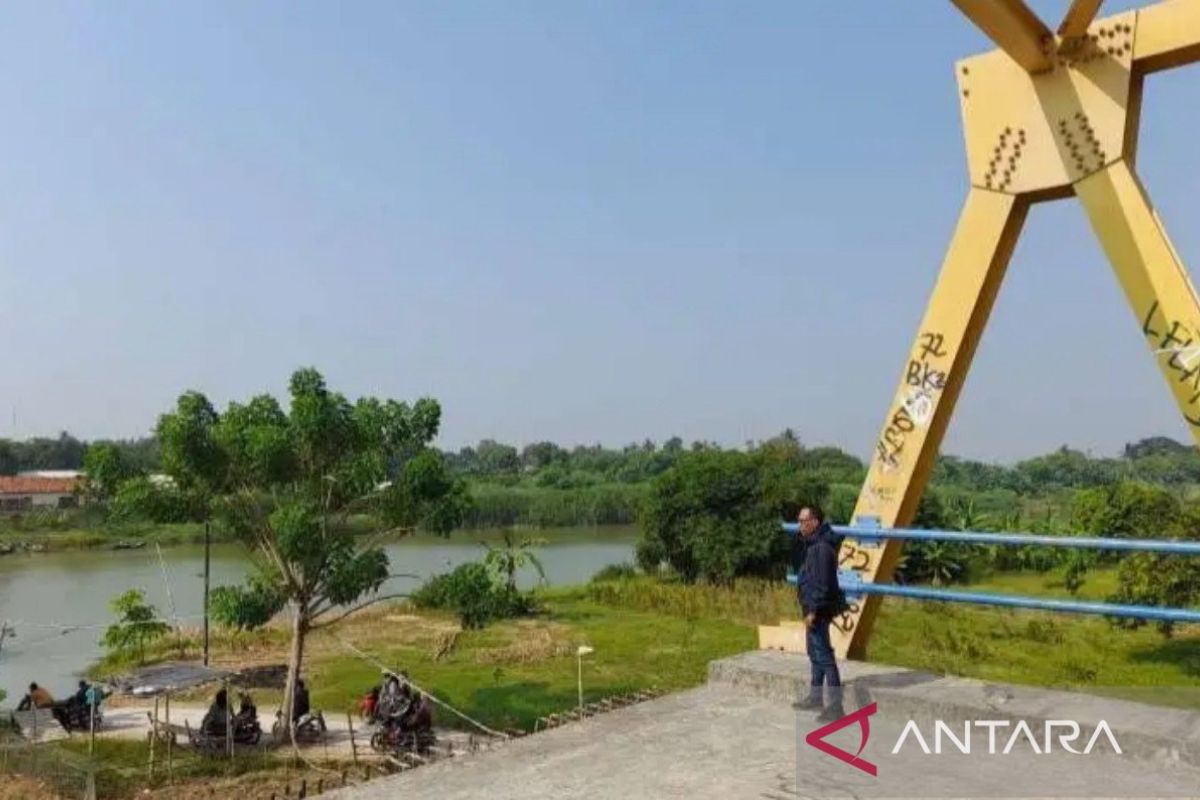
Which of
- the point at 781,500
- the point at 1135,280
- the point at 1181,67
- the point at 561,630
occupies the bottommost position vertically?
the point at 561,630

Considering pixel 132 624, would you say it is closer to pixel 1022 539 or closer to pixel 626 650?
pixel 626 650

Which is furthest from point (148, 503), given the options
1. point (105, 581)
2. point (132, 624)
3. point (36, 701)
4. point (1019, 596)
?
point (105, 581)

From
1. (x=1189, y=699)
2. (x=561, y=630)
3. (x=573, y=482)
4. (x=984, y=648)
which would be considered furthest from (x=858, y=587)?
(x=573, y=482)

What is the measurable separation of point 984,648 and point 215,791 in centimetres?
1474

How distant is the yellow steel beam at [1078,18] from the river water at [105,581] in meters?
12.7

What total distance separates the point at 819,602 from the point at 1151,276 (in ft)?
7.12

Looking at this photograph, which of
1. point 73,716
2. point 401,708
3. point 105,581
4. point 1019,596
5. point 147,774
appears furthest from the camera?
point 105,581

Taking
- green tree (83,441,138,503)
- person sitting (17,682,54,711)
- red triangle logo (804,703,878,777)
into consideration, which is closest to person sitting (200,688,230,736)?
green tree (83,441,138,503)

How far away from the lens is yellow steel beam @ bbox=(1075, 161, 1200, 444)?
4523 mm

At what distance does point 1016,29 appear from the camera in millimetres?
4824

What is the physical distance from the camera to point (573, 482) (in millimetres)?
80125

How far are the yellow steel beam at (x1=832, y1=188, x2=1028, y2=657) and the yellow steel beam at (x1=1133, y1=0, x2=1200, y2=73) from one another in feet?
2.78

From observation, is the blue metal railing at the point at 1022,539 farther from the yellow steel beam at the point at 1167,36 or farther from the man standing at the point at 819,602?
the yellow steel beam at the point at 1167,36

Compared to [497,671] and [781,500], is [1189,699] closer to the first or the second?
[497,671]
